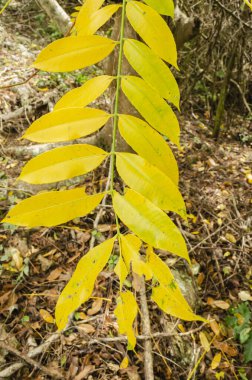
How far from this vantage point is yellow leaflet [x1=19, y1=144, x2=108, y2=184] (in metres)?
0.59

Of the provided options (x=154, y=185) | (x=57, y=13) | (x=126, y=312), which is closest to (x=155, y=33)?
(x=154, y=185)

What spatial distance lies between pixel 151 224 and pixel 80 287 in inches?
6.7

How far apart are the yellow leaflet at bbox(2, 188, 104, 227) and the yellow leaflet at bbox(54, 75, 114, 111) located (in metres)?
0.17

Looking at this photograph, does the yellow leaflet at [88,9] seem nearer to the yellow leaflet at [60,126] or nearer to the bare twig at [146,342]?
the yellow leaflet at [60,126]

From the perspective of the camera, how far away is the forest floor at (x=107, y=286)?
1533mm

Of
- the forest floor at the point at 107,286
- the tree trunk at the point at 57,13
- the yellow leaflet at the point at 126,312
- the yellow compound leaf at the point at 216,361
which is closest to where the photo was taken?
the yellow leaflet at the point at 126,312

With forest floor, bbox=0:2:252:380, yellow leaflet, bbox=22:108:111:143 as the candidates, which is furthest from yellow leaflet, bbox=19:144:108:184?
forest floor, bbox=0:2:252:380

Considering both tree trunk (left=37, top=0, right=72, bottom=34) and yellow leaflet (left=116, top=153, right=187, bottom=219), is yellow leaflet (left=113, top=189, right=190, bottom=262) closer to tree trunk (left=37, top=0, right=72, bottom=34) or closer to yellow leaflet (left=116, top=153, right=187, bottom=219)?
yellow leaflet (left=116, top=153, right=187, bottom=219)

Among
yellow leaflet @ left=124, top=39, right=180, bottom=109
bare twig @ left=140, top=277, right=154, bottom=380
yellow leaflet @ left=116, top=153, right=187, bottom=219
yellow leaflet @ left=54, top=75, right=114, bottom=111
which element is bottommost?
bare twig @ left=140, top=277, right=154, bottom=380

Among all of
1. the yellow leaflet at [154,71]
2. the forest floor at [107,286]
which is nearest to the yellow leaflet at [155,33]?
the yellow leaflet at [154,71]

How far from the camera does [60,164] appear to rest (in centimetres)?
60

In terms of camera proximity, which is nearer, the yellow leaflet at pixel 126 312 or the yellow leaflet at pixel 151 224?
the yellow leaflet at pixel 151 224

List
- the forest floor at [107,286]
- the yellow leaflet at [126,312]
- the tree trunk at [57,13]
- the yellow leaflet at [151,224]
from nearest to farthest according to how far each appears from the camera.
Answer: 1. the yellow leaflet at [151,224]
2. the yellow leaflet at [126,312]
3. the forest floor at [107,286]
4. the tree trunk at [57,13]

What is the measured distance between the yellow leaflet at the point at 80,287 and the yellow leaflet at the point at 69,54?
348 mm
